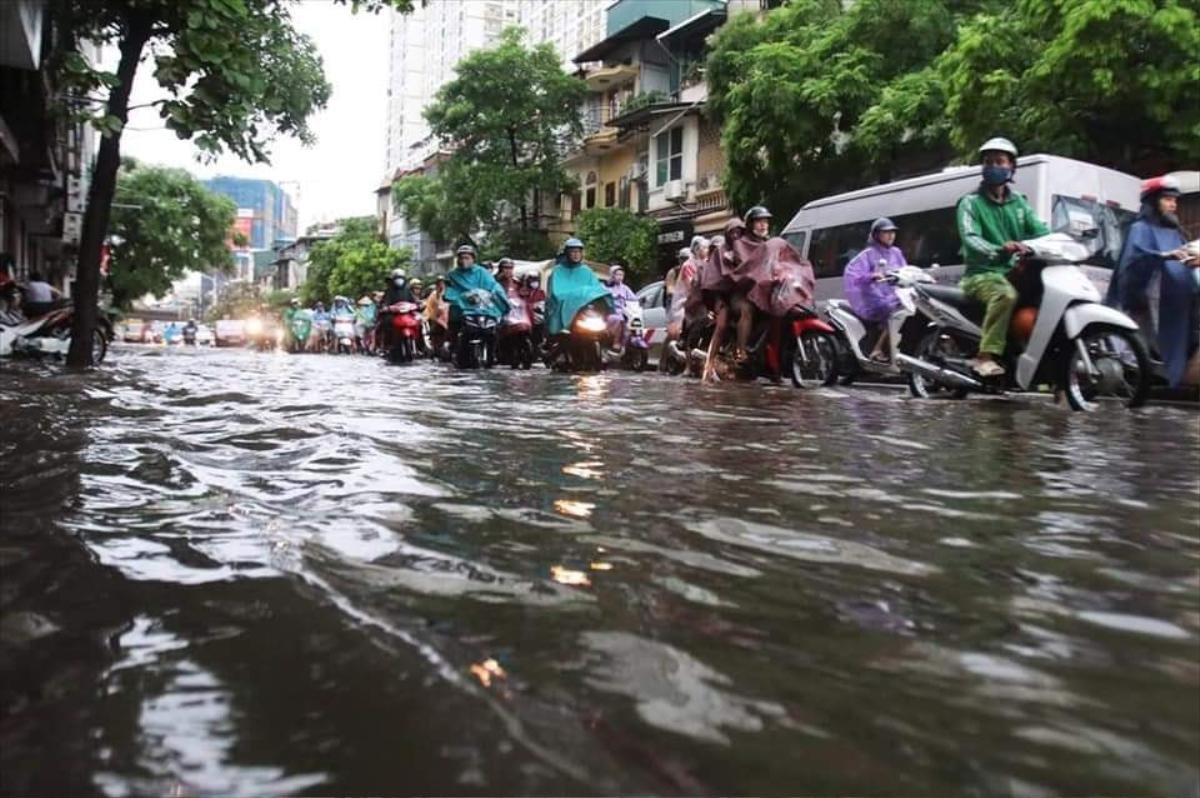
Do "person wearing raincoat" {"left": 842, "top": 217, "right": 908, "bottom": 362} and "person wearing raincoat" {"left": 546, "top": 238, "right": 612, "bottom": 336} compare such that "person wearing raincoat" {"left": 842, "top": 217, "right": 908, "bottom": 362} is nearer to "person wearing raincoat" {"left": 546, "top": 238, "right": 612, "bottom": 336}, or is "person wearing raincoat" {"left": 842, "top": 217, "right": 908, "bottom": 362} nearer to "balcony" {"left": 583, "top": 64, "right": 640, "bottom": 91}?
"person wearing raincoat" {"left": 546, "top": 238, "right": 612, "bottom": 336}

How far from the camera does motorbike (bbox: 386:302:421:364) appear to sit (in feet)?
53.6

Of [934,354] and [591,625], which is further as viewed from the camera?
[934,354]

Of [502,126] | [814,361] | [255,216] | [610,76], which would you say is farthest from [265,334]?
[255,216]

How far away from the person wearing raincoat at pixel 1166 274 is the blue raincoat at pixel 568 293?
6.59 m

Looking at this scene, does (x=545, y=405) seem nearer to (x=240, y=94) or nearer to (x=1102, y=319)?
(x=1102, y=319)

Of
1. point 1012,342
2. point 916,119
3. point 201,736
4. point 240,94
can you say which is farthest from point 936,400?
point 916,119

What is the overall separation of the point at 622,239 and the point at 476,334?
1810 centimetres

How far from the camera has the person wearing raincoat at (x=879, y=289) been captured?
917 centimetres

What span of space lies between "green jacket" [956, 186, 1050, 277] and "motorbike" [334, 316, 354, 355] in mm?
21839

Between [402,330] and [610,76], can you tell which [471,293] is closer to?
[402,330]

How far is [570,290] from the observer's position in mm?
12773

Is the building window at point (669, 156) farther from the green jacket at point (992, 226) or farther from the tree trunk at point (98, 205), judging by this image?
the green jacket at point (992, 226)

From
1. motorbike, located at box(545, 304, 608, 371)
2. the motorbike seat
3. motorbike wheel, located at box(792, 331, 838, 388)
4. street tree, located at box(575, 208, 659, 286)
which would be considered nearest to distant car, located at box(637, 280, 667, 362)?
motorbike, located at box(545, 304, 608, 371)

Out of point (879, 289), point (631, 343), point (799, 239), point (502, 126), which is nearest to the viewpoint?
point (879, 289)
